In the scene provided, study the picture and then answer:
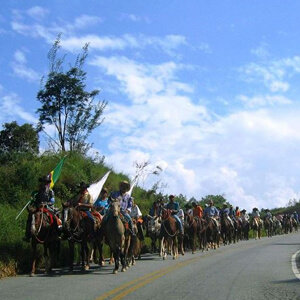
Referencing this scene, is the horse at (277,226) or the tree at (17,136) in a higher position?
the tree at (17,136)

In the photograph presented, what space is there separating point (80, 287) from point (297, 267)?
7.84 meters

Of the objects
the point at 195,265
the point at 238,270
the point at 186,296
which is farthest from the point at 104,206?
the point at 186,296

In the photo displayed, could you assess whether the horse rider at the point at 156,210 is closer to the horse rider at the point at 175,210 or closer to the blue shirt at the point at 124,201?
the horse rider at the point at 175,210

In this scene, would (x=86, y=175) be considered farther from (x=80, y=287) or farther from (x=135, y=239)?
(x=80, y=287)

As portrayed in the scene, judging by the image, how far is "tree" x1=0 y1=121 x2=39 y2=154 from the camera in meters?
39.8

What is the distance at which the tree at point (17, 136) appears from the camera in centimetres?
3975

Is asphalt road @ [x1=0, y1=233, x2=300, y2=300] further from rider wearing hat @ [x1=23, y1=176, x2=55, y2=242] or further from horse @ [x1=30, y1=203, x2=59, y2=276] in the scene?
rider wearing hat @ [x1=23, y1=176, x2=55, y2=242]

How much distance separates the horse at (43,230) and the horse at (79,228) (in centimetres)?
44

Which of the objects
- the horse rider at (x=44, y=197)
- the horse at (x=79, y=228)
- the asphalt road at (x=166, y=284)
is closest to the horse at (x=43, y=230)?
the horse rider at (x=44, y=197)

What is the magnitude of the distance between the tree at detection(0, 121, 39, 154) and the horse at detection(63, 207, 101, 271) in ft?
78.4

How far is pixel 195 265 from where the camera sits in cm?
1745

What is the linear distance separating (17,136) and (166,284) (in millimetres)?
29922

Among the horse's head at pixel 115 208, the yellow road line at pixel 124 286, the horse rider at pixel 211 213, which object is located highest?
the horse rider at pixel 211 213

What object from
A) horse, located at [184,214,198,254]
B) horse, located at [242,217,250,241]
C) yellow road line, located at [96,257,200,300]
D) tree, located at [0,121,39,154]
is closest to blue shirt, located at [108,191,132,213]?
yellow road line, located at [96,257,200,300]
